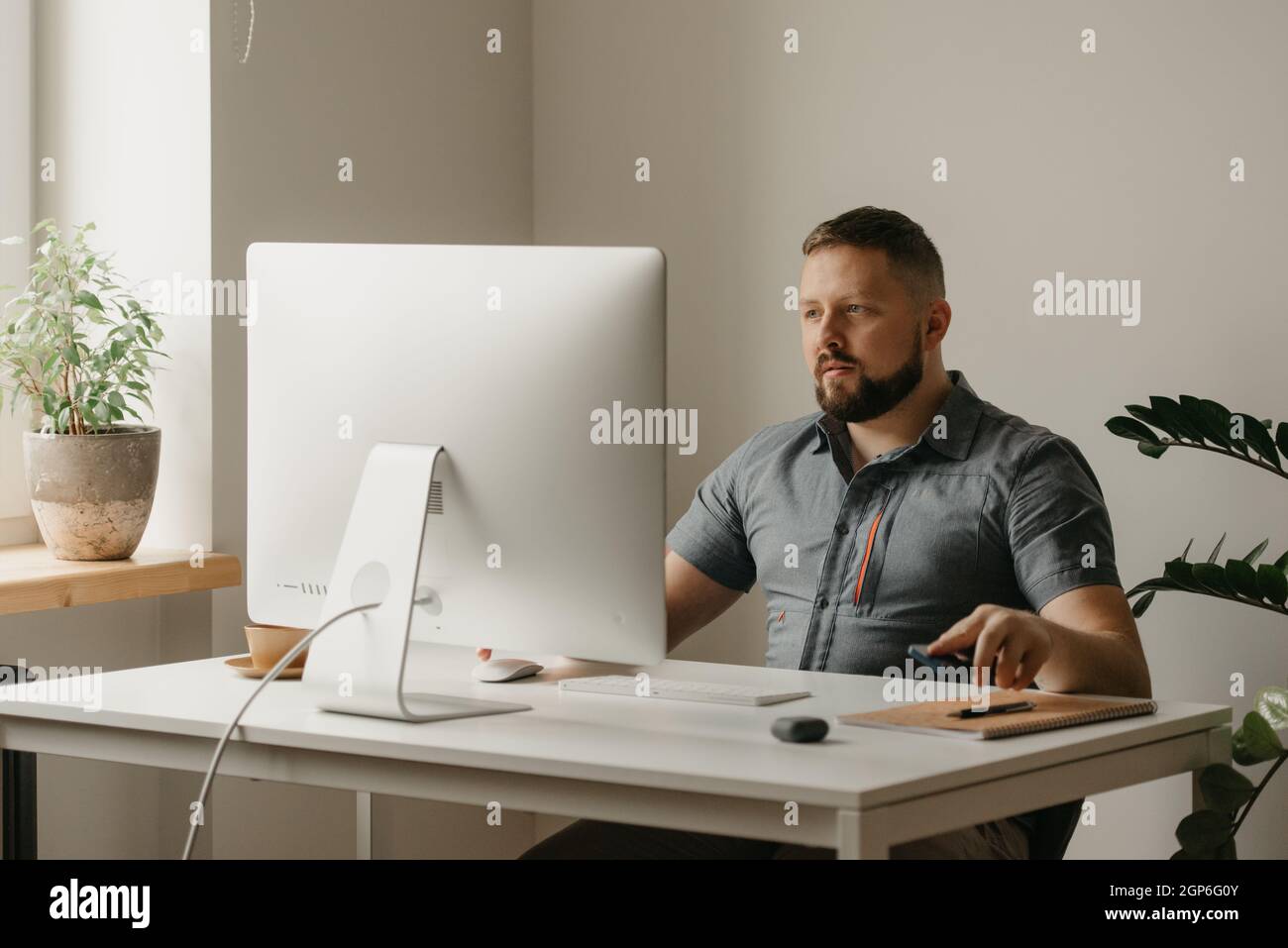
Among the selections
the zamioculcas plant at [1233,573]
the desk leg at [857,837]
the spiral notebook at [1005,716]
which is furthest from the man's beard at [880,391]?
the desk leg at [857,837]

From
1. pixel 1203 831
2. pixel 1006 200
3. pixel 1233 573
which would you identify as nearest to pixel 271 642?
pixel 1203 831

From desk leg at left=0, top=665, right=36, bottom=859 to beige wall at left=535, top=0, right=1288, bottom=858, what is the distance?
1487 millimetres

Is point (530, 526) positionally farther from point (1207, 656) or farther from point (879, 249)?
point (1207, 656)

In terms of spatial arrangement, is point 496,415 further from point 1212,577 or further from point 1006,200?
point 1006,200

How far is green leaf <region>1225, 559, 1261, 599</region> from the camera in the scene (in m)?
2.35

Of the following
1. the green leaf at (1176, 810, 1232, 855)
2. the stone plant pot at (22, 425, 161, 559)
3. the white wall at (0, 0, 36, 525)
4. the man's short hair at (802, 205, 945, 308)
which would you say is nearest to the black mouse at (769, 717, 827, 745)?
the green leaf at (1176, 810, 1232, 855)

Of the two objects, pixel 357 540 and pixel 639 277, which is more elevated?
pixel 639 277

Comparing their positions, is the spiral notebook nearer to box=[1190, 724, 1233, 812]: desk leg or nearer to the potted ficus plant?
box=[1190, 724, 1233, 812]: desk leg

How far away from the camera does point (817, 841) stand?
129cm

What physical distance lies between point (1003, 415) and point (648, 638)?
2.80 feet

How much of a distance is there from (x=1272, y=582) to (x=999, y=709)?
926mm

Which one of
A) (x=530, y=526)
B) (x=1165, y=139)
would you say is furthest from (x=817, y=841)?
(x=1165, y=139)

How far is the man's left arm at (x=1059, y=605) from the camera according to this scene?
164cm

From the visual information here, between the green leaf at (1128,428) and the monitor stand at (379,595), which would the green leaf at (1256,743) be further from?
the monitor stand at (379,595)
